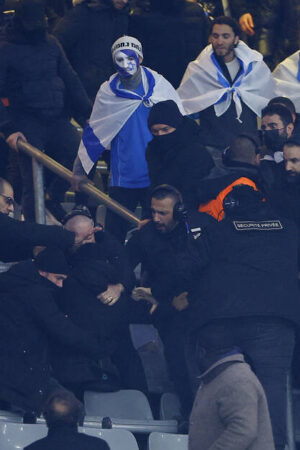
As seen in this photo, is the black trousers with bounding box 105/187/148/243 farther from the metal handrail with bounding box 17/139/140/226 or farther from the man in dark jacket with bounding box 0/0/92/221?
the man in dark jacket with bounding box 0/0/92/221

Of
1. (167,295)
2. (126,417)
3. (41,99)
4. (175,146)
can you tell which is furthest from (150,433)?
(41,99)

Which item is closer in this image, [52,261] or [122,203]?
[52,261]

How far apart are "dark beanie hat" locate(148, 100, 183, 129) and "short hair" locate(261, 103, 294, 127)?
64cm

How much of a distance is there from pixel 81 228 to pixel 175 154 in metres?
0.84

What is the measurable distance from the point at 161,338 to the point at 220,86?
222 cm

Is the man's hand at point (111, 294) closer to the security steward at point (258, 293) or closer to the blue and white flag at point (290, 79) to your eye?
the security steward at point (258, 293)

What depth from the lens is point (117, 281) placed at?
8.17m

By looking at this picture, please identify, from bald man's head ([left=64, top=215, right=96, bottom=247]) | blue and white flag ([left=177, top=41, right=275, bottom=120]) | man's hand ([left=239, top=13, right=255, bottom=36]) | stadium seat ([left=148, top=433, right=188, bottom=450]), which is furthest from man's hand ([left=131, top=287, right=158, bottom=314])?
man's hand ([left=239, top=13, right=255, bottom=36])

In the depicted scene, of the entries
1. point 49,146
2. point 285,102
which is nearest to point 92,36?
point 49,146

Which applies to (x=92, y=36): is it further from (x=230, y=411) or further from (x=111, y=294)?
(x=230, y=411)

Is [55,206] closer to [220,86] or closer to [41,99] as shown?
[41,99]

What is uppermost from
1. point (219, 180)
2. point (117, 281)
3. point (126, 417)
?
point (219, 180)

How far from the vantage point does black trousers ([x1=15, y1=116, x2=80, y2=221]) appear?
30.0ft

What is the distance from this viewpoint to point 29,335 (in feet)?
25.1
